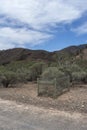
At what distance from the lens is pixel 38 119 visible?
24.7 ft

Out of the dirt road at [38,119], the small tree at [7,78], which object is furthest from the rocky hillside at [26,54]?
the dirt road at [38,119]

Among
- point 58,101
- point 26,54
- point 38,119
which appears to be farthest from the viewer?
point 26,54

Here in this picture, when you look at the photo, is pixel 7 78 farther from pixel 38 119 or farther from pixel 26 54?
pixel 26 54

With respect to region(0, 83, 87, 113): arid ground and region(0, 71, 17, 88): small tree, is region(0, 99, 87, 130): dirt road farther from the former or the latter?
region(0, 71, 17, 88): small tree

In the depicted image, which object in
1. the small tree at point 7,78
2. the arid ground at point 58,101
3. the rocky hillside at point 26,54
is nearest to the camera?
the arid ground at point 58,101

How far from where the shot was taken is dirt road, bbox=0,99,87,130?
263 inches

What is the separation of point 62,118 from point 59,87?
735 centimetres

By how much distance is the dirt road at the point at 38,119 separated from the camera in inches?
263

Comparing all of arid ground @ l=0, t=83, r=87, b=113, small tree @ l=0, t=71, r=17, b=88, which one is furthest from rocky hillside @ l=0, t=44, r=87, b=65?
arid ground @ l=0, t=83, r=87, b=113

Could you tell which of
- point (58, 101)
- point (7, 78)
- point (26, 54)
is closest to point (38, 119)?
point (58, 101)

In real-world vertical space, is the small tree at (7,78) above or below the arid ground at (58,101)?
above

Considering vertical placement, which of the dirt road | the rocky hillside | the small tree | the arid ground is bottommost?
the dirt road

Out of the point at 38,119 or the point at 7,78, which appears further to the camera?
the point at 7,78

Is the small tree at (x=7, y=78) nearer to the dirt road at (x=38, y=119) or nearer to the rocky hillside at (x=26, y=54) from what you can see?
the dirt road at (x=38, y=119)
